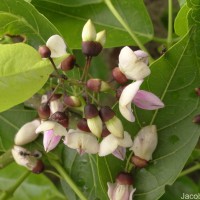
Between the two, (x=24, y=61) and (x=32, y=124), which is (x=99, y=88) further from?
(x=32, y=124)

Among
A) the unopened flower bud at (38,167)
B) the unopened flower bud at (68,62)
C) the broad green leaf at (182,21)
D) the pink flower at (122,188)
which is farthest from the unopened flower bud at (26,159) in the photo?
the broad green leaf at (182,21)

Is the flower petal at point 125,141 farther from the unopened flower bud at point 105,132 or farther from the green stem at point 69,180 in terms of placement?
the green stem at point 69,180

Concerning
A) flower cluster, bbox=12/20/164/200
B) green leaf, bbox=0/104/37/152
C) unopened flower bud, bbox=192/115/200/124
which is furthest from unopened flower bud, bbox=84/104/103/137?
green leaf, bbox=0/104/37/152

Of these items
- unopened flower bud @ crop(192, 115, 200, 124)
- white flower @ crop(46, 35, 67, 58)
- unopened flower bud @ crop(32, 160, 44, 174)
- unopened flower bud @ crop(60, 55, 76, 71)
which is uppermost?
white flower @ crop(46, 35, 67, 58)

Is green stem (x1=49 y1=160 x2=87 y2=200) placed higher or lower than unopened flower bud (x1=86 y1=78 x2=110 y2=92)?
lower

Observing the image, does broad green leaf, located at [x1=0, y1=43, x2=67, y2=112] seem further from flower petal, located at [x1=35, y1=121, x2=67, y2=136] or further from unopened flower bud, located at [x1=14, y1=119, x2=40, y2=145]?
unopened flower bud, located at [x1=14, y1=119, x2=40, y2=145]

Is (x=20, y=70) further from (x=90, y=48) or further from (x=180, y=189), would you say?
(x=180, y=189)
